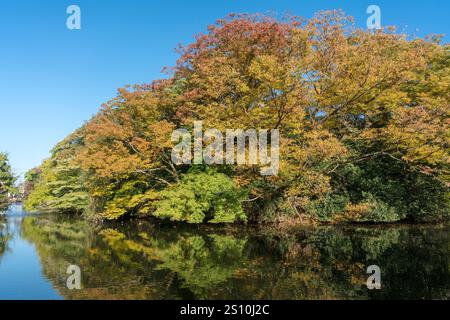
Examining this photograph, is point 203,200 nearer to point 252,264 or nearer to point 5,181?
point 252,264

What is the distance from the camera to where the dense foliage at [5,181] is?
28406mm

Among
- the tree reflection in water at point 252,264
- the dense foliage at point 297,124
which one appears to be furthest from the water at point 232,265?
the dense foliage at point 297,124

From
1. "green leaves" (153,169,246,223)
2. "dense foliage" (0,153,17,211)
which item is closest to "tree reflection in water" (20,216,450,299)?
"green leaves" (153,169,246,223)

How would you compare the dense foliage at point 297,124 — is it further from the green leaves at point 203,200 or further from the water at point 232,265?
the water at point 232,265

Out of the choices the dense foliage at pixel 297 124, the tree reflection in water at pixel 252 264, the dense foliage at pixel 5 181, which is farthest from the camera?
the dense foliage at pixel 5 181

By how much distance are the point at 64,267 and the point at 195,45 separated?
45.2 ft

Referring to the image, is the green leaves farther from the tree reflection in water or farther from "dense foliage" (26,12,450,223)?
the tree reflection in water

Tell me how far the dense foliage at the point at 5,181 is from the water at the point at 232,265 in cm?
1596

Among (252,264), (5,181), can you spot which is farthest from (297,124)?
(5,181)

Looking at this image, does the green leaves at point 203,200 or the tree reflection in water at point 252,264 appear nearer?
the tree reflection in water at point 252,264

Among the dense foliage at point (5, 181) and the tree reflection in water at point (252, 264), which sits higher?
the dense foliage at point (5, 181)
